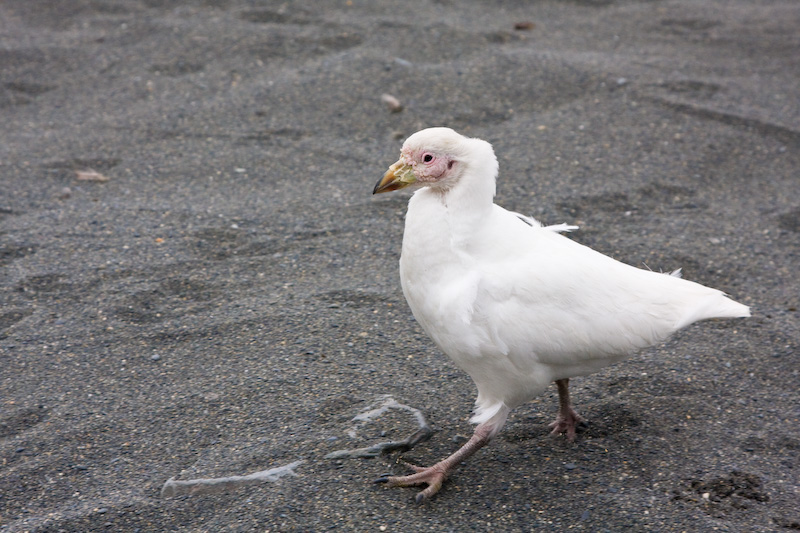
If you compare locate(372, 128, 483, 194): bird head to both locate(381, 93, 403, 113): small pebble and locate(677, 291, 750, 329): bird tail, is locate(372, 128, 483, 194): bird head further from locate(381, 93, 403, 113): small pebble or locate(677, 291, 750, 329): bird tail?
locate(381, 93, 403, 113): small pebble

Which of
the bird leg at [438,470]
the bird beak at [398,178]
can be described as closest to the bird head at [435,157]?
the bird beak at [398,178]

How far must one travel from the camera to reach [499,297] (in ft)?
9.36

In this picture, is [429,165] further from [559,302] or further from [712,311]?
A: [712,311]

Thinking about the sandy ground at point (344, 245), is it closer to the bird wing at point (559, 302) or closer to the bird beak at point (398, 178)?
the bird wing at point (559, 302)

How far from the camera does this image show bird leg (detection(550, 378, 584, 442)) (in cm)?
320

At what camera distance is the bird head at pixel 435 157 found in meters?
2.94

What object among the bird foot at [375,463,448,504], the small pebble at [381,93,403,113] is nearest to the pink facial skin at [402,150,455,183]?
the bird foot at [375,463,448,504]

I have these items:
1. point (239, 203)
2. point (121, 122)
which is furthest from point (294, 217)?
point (121, 122)

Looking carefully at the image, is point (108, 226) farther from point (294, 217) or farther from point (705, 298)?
point (705, 298)

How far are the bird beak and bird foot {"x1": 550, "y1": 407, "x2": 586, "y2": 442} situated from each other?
3.76 ft

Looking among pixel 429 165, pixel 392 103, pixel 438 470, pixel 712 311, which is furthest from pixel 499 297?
pixel 392 103

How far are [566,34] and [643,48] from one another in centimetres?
67

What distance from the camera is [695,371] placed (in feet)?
11.6

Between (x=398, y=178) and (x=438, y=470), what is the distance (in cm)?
113
